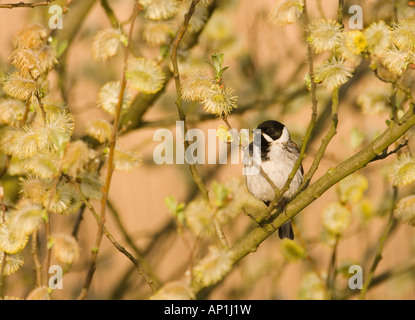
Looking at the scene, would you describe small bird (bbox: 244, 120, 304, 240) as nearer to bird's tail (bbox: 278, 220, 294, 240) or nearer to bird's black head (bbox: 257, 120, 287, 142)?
bird's black head (bbox: 257, 120, 287, 142)

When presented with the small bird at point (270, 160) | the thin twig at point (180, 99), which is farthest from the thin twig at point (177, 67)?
the small bird at point (270, 160)

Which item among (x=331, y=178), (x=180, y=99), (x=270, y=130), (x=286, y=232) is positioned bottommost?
(x=331, y=178)

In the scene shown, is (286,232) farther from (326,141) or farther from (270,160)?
(326,141)

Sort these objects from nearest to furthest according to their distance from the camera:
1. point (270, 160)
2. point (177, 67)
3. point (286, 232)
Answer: point (177, 67) < point (270, 160) < point (286, 232)

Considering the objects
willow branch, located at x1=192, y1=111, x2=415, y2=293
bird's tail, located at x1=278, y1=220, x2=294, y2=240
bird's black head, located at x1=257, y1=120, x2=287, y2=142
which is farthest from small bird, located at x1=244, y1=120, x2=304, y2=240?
willow branch, located at x1=192, y1=111, x2=415, y2=293

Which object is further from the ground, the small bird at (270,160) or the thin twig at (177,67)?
the small bird at (270,160)

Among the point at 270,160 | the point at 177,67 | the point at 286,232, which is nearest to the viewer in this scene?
the point at 177,67

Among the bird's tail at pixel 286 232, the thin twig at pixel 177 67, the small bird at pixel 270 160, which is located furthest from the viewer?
the bird's tail at pixel 286 232

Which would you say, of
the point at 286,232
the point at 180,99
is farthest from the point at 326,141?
the point at 286,232

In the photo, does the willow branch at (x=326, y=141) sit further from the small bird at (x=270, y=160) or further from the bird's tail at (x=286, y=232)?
the bird's tail at (x=286, y=232)
